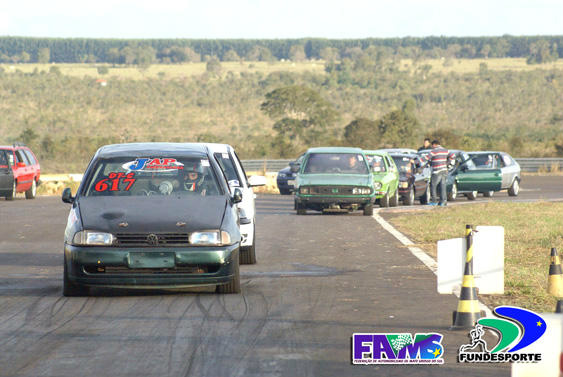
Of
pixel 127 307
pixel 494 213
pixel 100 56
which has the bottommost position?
pixel 100 56

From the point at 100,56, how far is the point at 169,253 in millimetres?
134012

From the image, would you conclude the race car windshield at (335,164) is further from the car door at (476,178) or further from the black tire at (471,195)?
the black tire at (471,195)

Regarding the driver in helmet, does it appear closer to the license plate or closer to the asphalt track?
the asphalt track

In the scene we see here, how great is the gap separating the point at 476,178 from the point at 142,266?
22272mm

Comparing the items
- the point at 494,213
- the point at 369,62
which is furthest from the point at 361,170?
the point at 369,62

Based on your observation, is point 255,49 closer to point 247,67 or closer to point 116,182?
point 247,67

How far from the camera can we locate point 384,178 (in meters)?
27.5

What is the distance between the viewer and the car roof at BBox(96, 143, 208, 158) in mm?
12320

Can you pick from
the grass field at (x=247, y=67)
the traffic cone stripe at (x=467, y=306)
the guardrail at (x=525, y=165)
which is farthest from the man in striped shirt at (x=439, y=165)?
the grass field at (x=247, y=67)

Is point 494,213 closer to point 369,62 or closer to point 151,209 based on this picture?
point 151,209

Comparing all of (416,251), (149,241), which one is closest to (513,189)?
(416,251)

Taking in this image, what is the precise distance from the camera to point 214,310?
1027 cm

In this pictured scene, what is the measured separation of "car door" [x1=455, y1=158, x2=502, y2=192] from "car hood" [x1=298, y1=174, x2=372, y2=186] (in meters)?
7.59

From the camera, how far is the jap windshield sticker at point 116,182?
39.4 ft
